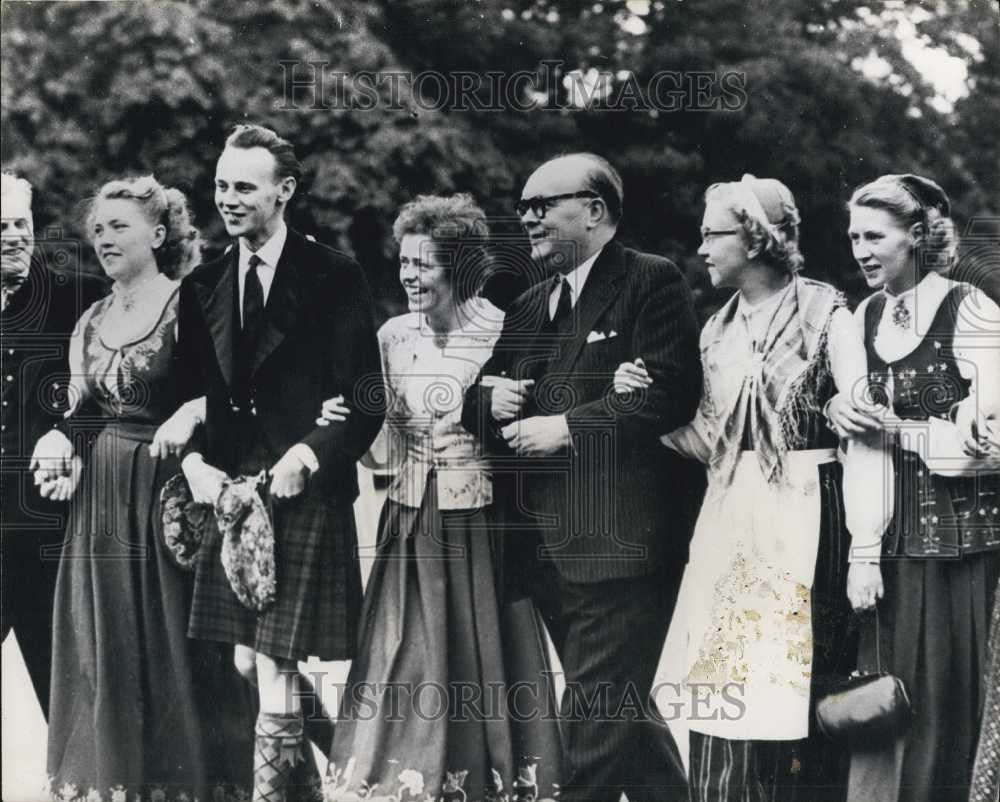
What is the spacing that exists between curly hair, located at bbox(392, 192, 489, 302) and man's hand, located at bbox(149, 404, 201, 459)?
1.15 metres

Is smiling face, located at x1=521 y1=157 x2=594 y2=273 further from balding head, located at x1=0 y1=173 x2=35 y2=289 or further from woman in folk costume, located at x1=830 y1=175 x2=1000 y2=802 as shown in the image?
balding head, located at x1=0 y1=173 x2=35 y2=289

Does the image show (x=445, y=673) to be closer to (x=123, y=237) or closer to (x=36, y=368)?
(x=36, y=368)

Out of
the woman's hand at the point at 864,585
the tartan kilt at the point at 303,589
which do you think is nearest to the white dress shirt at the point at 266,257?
the tartan kilt at the point at 303,589

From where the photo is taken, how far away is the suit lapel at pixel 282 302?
4.90 metres

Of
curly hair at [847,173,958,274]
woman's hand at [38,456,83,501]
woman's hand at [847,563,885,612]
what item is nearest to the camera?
woman's hand at [847,563,885,612]

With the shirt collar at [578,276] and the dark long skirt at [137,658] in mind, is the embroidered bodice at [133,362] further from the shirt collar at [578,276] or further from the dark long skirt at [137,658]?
the shirt collar at [578,276]

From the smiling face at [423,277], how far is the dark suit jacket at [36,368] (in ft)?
4.34

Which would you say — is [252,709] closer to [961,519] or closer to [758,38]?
[961,519]

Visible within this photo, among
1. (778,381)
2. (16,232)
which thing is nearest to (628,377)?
(778,381)

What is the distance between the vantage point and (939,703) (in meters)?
4.83

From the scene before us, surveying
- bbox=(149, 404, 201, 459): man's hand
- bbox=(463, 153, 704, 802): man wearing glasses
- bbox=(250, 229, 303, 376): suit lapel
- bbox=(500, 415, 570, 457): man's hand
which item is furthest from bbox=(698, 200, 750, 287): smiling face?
bbox=(149, 404, 201, 459): man's hand

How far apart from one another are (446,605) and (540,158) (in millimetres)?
1893

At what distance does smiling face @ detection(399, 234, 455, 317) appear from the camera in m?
4.89

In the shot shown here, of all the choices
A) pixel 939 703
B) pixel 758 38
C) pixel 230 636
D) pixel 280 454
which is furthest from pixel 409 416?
pixel 939 703
